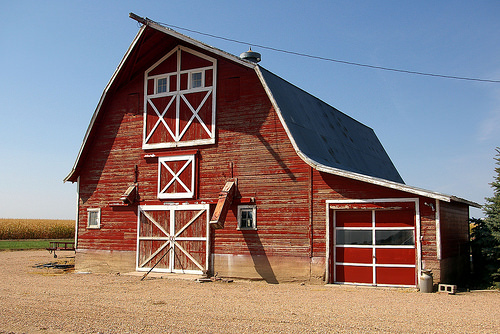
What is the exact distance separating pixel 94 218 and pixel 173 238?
388 centimetres

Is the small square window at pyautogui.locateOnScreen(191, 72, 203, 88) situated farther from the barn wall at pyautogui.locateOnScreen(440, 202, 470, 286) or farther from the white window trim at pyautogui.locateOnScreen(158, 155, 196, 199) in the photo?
the barn wall at pyautogui.locateOnScreen(440, 202, 470, 286)

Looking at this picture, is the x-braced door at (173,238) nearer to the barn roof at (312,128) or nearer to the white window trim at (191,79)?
the barn roof at (312,128)

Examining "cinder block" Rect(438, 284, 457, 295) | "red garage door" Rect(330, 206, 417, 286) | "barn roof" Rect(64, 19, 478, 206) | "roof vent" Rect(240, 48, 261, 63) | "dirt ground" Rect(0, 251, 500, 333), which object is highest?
"roof vent" Rect(240, 48, 261, 63)

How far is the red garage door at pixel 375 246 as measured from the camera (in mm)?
14156

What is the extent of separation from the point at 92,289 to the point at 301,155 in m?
7.29

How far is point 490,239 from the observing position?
15484 millimetres


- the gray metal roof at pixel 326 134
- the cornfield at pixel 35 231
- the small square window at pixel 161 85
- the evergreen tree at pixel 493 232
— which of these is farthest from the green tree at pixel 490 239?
the cornfield at pixel 35 231

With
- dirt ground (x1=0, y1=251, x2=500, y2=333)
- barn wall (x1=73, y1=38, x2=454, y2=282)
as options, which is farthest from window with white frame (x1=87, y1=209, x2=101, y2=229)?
dirt ground (x1=0, y1=251, x2=500, y2=333)

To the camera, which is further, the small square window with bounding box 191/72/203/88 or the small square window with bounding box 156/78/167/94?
the small square window with bounding box 156/78/167/94

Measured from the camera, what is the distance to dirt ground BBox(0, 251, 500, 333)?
8617 mm

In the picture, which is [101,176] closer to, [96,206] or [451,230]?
[96,206]

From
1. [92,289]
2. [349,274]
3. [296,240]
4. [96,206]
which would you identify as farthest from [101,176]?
[349,274]

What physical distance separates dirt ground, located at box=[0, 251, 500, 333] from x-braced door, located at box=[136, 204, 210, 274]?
156cm

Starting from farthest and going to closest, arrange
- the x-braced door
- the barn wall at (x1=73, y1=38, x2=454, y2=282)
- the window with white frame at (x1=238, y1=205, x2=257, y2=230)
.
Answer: the x-braced door, the window with white frame at (x1=238, y1=205, x2=257, y2=230), the barn wall at (x1=73, y1=38, x2=454, y2=282)
